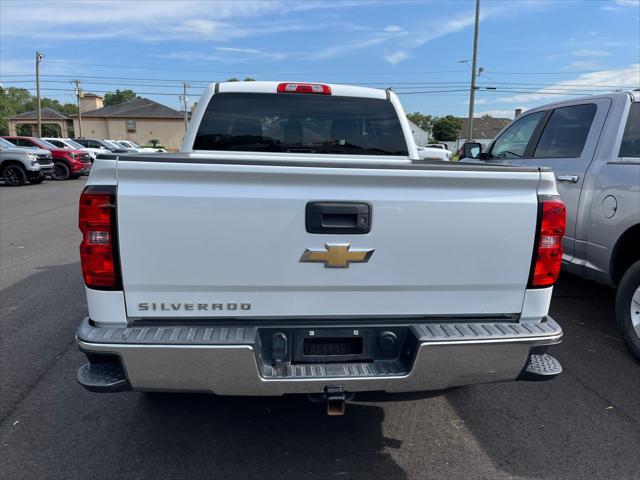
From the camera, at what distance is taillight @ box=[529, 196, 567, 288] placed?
2441 millimetres

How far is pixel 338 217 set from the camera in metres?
2.33

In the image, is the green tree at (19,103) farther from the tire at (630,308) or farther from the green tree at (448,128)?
the tire at (630,308)

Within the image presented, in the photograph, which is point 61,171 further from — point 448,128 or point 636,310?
point 448,128

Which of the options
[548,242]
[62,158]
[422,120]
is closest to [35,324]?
[548,242]

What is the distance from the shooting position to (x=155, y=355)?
7.32ft

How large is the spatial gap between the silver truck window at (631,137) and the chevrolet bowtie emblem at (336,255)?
3.43 metres

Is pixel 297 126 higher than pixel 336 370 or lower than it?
higher

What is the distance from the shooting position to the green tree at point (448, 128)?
91562mm

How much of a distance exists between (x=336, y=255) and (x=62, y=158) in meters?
23.4

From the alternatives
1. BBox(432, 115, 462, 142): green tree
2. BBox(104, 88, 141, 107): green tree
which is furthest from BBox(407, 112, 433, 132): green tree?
BBox(104, 88, 141, 107): green tree

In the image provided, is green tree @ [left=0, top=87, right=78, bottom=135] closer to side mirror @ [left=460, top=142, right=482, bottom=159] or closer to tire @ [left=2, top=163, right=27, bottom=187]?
tire @ [left=2, top=163, right=27, bottom=187]

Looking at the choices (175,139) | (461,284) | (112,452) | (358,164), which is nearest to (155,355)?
(112,452)

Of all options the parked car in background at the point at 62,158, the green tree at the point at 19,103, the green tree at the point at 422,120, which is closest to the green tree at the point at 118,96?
the green tree at the point at 19,103

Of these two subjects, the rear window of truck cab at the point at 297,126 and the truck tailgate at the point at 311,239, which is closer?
→ the truck tailgate at the point at 311,239
